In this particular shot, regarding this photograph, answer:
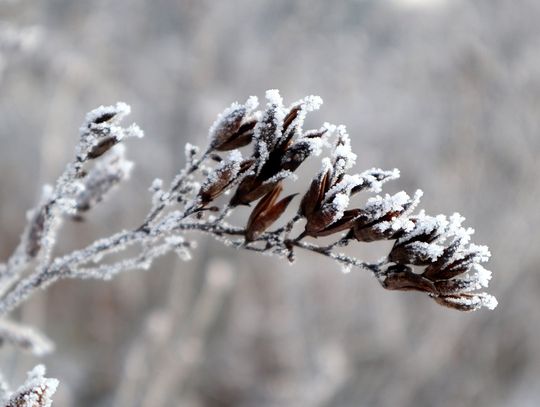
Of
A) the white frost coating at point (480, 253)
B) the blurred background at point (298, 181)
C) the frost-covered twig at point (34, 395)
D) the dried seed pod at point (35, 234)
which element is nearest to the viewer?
the frost-covered twig at point (34, 395)

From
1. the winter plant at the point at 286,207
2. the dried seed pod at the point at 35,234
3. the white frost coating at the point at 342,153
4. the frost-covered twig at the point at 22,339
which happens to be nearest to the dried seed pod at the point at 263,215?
the winter plant at the point at 286,207

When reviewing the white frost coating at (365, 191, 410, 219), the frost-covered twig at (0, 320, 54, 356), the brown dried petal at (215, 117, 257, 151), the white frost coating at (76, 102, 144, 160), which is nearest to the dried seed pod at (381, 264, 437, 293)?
the white frost coating at (365, 191, 410, 219)

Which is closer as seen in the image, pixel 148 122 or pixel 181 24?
pixel 181 24

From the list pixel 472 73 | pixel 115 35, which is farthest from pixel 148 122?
pixel 472 73

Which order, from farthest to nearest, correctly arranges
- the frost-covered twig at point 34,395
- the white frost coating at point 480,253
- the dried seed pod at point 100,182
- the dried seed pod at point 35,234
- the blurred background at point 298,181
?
the blurred background at point 298,181, the dried seed pod at point 100,182, the dried seed pod at point 35,234, the white frost coating at point 480,253, the frost-covered twig at point 34,395

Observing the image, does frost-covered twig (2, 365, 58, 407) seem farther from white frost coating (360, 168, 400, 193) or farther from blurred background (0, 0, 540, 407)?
blurred background (0, 0, 540, 407)

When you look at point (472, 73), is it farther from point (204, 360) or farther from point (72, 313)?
point (72, 313)

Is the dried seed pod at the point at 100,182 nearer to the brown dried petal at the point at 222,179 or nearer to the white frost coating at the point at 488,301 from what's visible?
the brown dried petal at the point at 222,179
